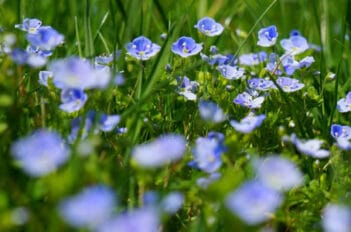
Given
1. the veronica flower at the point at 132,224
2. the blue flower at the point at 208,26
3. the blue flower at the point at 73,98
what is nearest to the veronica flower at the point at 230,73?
the blue flower at the point at 208,26

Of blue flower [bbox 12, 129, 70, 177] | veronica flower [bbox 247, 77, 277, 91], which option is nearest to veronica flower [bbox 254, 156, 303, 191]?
blue flower [bbox 12, 129, 70, 177]

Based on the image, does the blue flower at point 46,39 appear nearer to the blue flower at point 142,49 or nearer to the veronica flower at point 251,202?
the blue flower at point 142,49

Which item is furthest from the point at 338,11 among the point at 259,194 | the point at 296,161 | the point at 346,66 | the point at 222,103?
the point at 259,194

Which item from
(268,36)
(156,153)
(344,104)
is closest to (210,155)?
(156,153)

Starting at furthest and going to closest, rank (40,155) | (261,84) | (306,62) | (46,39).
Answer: (306,62) → (261,84) → (46,39) → (40,155)

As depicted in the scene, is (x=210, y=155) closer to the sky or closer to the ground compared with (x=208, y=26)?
closer to the sky

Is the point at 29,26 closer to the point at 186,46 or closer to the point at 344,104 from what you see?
the point at 186,46
